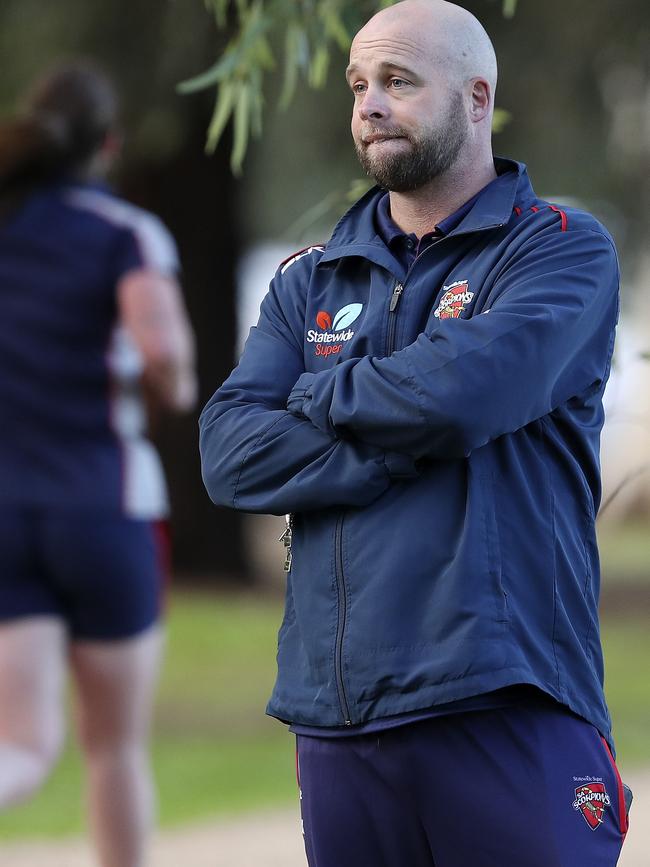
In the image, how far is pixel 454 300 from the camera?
291cm

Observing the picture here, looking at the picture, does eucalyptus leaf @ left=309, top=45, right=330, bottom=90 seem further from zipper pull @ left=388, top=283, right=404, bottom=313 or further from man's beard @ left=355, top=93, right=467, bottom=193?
zipper pull @ left=388, top=283, right=404, bottom=313

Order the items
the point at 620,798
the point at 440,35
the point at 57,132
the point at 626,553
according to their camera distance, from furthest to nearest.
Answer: the point at 626,553, the point at 57,132, the point at 440,35, the point at 620,798

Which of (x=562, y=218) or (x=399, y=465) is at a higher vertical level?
(x=562, y=218)

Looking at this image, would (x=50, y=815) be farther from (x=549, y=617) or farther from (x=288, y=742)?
(x=549, y=617)

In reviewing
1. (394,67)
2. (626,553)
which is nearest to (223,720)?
(394,67)

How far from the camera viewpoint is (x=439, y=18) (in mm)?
2979

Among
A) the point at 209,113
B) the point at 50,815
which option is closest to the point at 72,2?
the point at 209,113

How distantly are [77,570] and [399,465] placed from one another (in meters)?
1.97

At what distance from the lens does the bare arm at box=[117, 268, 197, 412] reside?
4.41 metres

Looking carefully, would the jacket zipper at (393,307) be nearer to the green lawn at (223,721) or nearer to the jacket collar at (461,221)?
the jacket collar at (461,221)

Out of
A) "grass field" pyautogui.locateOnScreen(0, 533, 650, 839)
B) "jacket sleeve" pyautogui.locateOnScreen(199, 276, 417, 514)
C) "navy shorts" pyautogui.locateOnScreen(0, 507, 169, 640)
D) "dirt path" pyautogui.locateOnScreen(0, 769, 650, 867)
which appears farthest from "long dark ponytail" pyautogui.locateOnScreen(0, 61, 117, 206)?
"grass field" pyautogui.locateOnScreen(0, 533, 650, 839)

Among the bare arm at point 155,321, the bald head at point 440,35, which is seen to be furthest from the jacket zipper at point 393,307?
the bare arm at point 155,321

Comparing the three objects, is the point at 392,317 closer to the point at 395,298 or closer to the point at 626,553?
the point at 395,298

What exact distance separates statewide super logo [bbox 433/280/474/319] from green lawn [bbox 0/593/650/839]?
468 cm
